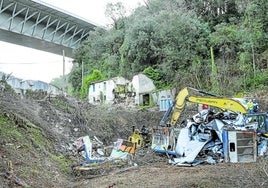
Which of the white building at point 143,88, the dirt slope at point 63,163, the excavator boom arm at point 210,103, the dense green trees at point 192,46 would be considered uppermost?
the dense green trees at point 192,46

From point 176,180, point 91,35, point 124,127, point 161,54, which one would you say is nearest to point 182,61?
point 161,54

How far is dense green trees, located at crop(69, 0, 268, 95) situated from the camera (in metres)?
25.0

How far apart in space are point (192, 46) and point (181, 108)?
16.7m

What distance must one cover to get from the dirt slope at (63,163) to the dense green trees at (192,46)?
1206 centimetres

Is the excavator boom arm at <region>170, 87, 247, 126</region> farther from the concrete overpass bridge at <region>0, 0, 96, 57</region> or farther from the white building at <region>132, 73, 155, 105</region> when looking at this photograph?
the concrete overpass bridge at <region>0, 0, 96, 57</region>

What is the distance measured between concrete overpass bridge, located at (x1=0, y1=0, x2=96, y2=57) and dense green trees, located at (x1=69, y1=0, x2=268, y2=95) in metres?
2.36

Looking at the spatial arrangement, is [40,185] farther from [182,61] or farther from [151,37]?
[151,37]

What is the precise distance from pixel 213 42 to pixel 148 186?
22631 mm

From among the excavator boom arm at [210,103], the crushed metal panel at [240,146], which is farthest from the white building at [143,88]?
the crushed metal panel at [240,146]

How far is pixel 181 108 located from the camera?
44.0ft

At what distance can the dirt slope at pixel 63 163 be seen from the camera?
8133 mm

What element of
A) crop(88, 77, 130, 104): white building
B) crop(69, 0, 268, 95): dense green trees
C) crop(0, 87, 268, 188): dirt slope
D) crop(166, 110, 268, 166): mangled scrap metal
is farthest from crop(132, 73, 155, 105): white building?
crop(166, 110, 268, 166): mangled scrap metal

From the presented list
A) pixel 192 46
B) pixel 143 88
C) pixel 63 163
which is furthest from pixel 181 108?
pixel 143 88

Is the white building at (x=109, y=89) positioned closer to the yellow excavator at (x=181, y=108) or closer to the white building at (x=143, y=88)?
the white building at (x=143, y=88)
